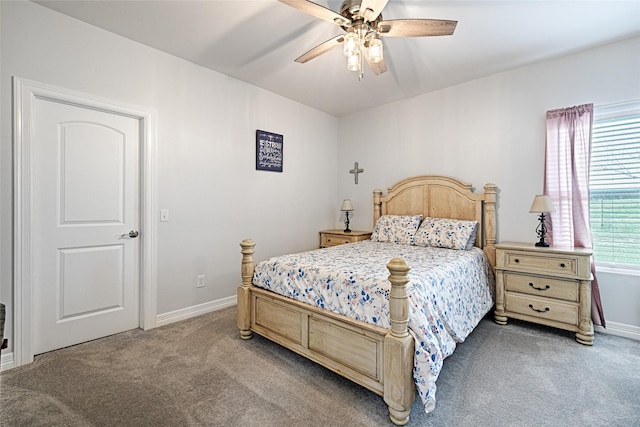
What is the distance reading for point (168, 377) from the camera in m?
2.01

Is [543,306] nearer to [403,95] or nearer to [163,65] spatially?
[403,95]

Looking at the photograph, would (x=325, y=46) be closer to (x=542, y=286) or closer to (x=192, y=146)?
(x=192, y=146)

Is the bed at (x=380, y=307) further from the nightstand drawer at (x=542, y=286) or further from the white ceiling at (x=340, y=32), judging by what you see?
the white ceiling at (x=340, y=32)

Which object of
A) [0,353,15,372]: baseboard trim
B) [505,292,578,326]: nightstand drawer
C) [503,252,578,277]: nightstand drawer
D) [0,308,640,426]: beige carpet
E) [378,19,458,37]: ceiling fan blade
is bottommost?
[0,308,640,426]: beige carpet

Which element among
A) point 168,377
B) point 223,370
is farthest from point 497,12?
point 168,377

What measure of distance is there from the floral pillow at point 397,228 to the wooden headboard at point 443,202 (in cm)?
23

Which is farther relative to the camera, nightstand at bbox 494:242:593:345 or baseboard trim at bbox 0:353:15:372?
nightstand at bbox 494:242:593:345

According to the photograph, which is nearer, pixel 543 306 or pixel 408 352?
pixel 408 352

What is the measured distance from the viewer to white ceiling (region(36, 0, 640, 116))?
2178 millimetres

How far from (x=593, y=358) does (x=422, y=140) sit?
107 inches

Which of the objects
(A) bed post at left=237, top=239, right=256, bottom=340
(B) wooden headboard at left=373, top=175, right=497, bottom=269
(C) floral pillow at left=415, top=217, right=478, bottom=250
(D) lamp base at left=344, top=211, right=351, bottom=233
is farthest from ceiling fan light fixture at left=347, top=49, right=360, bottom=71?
(D) lamp base at left=344, top=211, right=351, bottom=233

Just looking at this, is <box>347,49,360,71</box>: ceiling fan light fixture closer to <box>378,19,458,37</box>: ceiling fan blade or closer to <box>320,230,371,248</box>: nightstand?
<box>378,19,458,37</box>: ceiling fan blade

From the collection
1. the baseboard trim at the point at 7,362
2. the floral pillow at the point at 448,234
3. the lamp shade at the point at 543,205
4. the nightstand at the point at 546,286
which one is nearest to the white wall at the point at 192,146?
the baseboard trim at the point at 7,362

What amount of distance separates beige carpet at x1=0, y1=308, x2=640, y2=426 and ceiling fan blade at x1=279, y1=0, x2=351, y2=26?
2.33 metres
